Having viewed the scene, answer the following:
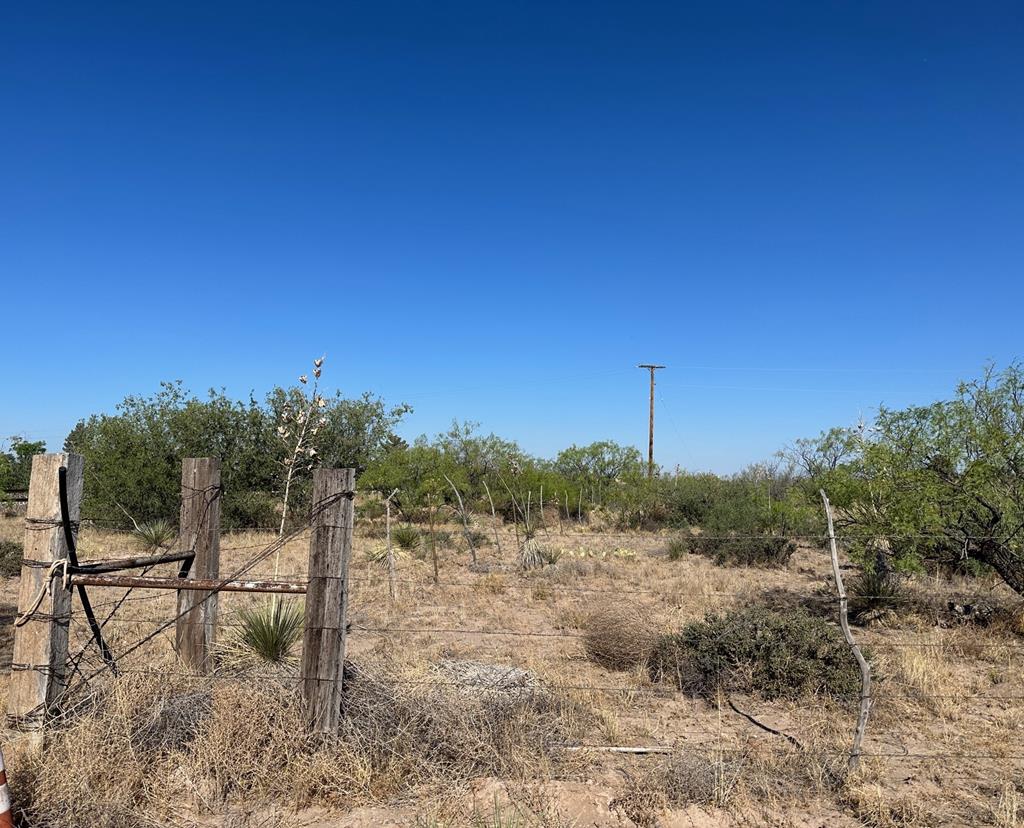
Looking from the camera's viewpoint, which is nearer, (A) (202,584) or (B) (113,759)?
(B) (113,759)

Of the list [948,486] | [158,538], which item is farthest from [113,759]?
[158,538]

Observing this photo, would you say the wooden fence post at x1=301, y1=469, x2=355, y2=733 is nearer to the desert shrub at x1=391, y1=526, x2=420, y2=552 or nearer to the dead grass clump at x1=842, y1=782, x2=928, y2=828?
the dead grass clump at x1=842, y1=782, x2=928, y2=828

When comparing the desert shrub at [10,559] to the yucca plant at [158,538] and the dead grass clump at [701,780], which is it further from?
the dead grass clump at [701,780]

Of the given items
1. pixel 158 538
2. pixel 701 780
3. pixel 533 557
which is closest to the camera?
pixel 701 780

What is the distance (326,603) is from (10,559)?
12229mm

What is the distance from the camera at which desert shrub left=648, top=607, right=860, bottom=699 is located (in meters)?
6.68

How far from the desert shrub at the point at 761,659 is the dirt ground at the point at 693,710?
207 millimetres

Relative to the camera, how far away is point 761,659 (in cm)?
695

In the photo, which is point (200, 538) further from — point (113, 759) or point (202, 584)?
point (113, 759)

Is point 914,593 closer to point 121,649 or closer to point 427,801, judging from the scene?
point 427,801

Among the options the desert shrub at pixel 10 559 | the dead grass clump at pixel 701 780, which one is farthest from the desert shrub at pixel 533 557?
the dead grass clump at pixel 701 780

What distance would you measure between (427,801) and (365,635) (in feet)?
17.2

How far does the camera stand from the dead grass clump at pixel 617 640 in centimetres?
760

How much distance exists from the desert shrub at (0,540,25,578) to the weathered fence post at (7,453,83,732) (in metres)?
10.0
